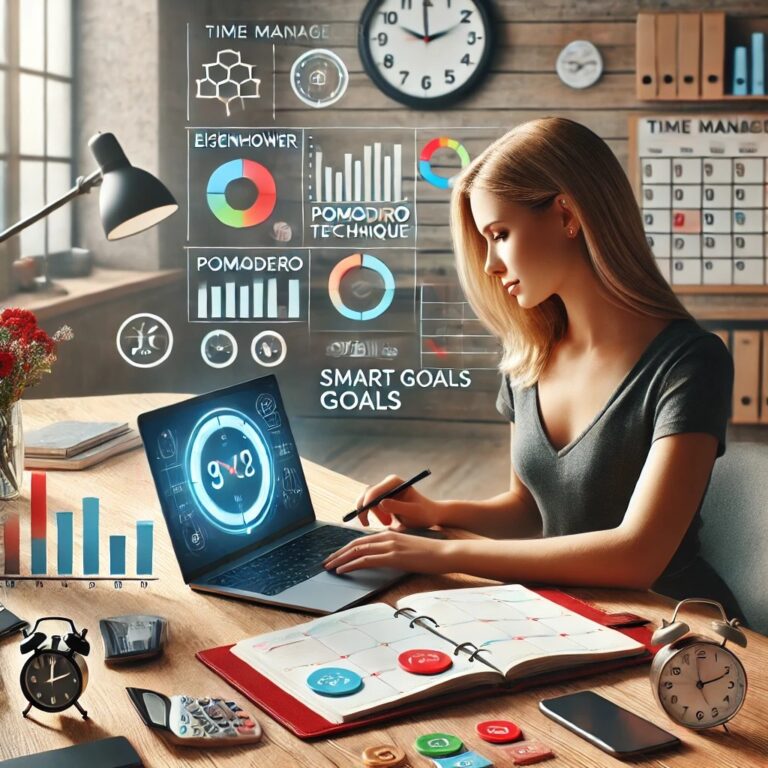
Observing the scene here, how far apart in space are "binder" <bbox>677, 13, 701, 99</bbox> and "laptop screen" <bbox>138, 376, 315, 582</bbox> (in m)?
2.67

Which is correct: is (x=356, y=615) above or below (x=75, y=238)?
below

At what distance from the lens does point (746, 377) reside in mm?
3689

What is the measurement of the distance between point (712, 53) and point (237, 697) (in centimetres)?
328

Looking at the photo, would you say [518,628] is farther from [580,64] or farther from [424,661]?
[580,64]

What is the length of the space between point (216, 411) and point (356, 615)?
385 millimetres

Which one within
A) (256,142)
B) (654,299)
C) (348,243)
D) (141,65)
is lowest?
(654,299)

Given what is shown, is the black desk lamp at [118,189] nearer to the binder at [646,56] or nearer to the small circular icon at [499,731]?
the small circular icon at [499,731]

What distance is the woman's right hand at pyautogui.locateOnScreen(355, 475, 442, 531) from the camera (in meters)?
1.54

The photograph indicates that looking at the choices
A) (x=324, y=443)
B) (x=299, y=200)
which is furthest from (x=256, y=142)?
(x=324, y=443)

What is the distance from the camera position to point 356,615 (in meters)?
1.13

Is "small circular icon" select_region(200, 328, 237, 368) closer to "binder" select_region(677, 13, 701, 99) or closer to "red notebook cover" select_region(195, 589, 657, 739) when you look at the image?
"binder" select_region(677, 13, 701, 99)

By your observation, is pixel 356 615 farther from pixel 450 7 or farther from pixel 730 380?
pixel 450 7

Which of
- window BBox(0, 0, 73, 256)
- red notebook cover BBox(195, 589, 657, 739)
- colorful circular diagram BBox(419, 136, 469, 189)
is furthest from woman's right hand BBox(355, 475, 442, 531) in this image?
window BBox(0, 0, 73, 256)

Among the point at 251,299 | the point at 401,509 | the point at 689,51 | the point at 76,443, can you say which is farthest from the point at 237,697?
the point at 689,51
